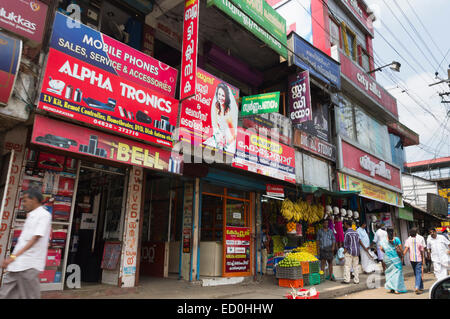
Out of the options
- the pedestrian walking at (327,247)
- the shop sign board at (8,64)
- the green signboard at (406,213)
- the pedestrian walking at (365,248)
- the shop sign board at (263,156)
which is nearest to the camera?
the shop sign board at (8,64)

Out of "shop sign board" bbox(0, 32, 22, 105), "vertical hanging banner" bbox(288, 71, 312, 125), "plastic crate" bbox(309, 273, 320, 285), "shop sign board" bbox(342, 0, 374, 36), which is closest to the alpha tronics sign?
"vertical hanging banner" bbox(288, 71, 312, 125)

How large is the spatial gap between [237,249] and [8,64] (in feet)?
27.3

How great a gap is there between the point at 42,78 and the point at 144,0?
4.54m

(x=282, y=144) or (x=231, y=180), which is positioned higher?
(x=282, y=144)

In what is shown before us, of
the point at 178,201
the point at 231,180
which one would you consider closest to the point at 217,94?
the point at 231,180

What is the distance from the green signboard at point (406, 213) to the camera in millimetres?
19892

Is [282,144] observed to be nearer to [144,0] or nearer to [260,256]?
[260,256]

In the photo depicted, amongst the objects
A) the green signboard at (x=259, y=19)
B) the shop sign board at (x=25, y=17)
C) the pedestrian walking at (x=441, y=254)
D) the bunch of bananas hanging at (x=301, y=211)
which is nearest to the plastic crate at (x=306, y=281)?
the bunch of bananas hanging at (x=301, y=211)

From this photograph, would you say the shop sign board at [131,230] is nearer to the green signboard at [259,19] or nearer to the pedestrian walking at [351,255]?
the green signboard at [259,19]

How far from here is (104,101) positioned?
649 cm

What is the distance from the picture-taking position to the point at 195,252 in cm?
947

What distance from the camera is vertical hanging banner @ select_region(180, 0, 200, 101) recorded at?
778cm

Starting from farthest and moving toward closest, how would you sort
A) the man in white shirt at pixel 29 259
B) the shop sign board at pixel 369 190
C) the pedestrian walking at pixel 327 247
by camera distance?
the shop sign board at pixel 369 190, the pedestrian walking at pixel 327 247, the man in white shirt at pixel 29 259

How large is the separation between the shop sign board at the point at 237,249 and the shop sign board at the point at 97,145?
3880 mm
